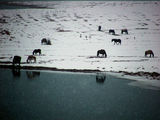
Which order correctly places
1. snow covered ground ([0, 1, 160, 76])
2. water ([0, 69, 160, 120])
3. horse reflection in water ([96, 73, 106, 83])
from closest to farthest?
water ([0, 69, 160, 120]) < horse reflection in water ([96, 73, 106, 83]) < snow covered ground ([0, 1, 160, 76])

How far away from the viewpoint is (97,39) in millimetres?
20203

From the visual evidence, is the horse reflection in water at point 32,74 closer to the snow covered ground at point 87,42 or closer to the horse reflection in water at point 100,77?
the snow covered ground at point 87,42

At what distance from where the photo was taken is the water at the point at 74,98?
236 inches

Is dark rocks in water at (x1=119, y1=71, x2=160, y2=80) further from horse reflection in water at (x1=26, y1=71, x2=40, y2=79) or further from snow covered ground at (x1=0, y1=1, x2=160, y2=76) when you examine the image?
horse reflection in water at (x1=26, y1=71, x2=40, y2=79)

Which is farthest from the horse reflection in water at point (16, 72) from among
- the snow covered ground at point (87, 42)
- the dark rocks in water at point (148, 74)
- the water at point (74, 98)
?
the dark rocks in water at point (148, 74)

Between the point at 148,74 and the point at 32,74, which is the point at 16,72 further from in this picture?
the point at 148,74

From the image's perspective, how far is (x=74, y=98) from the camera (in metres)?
7.14

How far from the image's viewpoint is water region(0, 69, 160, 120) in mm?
5996

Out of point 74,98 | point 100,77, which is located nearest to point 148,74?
point 100,77

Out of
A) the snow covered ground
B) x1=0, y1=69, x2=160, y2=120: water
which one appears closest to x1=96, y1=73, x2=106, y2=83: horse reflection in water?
x1=0, y1=69, x2=160, y2=120: water

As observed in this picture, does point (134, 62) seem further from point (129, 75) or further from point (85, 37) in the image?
point (85, 37)

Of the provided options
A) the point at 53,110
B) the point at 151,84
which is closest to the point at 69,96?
the point at 53,110

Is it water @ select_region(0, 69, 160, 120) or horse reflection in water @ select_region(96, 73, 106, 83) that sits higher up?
horse reflection in water @ select_region(96, 73, 106, 83)

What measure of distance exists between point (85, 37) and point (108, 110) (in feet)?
50.0
